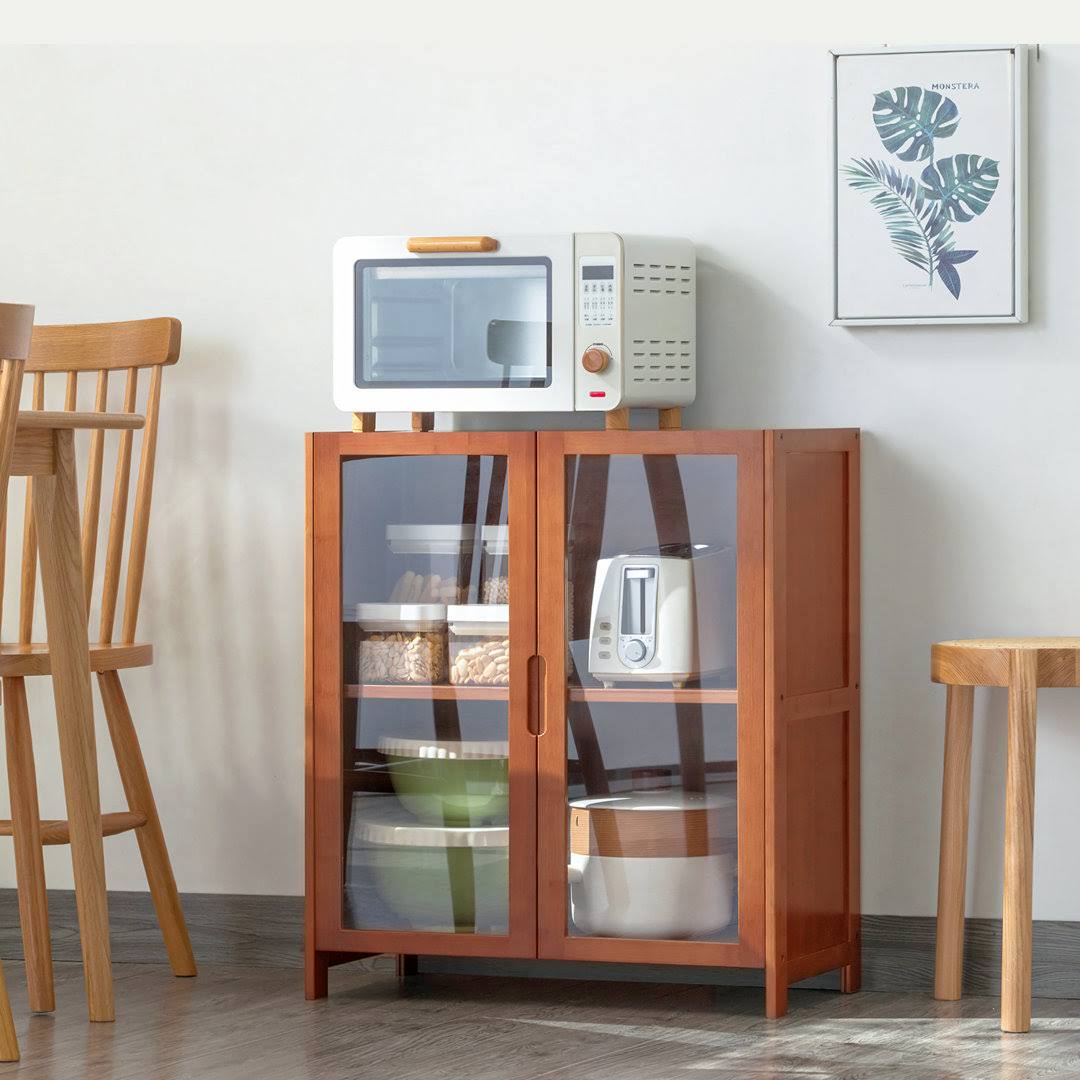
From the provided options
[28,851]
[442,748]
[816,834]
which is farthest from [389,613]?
[816,834]

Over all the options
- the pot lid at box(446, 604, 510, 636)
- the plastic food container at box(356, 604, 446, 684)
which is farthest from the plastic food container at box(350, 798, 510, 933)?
the pot lid at box(446, 604, 510, 636)

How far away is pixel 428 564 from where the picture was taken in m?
2.84

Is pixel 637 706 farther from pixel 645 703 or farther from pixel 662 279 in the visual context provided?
pixel 662 279

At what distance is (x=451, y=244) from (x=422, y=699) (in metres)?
0.80

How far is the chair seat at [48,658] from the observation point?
261 centimetres

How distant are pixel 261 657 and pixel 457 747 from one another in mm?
554

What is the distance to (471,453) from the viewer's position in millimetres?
2787

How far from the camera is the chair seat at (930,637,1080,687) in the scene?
8.46 ft

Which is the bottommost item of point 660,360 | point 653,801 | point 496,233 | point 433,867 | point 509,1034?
point 509,1034

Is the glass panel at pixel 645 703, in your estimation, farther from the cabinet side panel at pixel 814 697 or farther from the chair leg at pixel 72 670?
the chair leg at pixel 72 670

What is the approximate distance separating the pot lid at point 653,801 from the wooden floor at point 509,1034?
1.18 ft

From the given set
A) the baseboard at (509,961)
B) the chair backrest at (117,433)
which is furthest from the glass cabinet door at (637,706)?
the chair backrest at (117,433)

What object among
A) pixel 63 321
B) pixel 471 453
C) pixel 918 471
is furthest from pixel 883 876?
pixel 63 321

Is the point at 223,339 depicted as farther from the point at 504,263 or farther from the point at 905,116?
the point at 905,116
